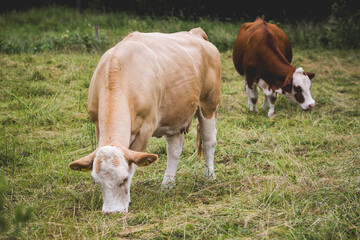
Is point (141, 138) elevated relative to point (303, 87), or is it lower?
elevated

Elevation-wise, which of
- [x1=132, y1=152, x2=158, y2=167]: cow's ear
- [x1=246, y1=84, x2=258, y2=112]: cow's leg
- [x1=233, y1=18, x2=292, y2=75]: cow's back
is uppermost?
[x1=132, y1=152, x2=158, y2=167]: cow's ear

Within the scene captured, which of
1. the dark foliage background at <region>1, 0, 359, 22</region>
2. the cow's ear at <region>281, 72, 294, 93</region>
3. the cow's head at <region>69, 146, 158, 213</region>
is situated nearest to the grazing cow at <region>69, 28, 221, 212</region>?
the cow's head at <region>69, 146, 158, 213</region>

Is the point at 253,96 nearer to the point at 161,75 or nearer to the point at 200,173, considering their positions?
the point at 200,173

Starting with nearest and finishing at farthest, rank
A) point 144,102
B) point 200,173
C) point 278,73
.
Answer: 1. point 144,102
2. point 200,173
3. point 278,73

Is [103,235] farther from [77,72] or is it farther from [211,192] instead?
[77,72]

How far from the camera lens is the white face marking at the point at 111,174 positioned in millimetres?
2734

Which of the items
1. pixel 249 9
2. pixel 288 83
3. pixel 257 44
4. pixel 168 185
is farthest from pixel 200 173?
pixel 249 9

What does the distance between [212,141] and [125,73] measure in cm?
166

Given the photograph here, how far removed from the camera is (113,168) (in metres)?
2.73

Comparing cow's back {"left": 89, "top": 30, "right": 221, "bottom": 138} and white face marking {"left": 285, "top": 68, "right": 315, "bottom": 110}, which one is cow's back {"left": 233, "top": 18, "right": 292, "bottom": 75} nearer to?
white face marking {"left": 285, "top": 68, "right": 315, "bottom": 110}

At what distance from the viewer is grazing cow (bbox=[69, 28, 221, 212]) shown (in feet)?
9.27

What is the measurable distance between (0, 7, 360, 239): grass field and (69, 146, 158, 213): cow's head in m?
0.12

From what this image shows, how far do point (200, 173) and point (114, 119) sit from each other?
174cm

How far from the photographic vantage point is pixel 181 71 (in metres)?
3.83
